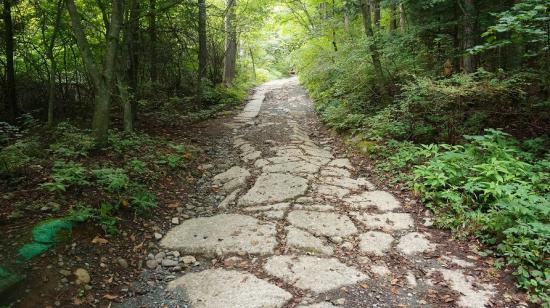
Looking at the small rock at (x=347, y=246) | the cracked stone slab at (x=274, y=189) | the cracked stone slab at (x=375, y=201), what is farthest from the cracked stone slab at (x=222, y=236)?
the cracked stone slab at (x=375, y=201)

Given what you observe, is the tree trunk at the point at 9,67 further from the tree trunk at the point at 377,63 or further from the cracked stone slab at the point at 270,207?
the tree trunk at the point at 377,63

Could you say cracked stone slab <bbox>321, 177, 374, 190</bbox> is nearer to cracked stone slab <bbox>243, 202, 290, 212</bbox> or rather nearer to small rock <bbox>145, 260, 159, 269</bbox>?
cracked stone slab <bbox>243, 202, 290, 212</bbox>

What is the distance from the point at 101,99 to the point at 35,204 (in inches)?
75.8

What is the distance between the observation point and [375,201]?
4.44 m

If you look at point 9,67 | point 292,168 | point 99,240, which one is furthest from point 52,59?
point 292,168

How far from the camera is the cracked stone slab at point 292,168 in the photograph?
5.49 m

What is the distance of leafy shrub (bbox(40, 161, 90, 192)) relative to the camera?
3.47 metres

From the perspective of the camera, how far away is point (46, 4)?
6965 mm

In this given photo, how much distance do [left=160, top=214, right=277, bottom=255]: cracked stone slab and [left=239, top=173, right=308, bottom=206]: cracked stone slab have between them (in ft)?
1.70

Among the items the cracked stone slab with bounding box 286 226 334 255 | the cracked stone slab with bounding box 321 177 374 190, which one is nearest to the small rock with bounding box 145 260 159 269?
the cracked stone slab with bounding box 286 226 334 255

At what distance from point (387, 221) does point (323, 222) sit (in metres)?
0.73

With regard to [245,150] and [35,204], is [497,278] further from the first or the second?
[245,150]

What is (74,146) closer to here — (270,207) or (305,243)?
(270,207)

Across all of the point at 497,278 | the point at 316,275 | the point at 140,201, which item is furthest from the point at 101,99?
the point at 497,278
